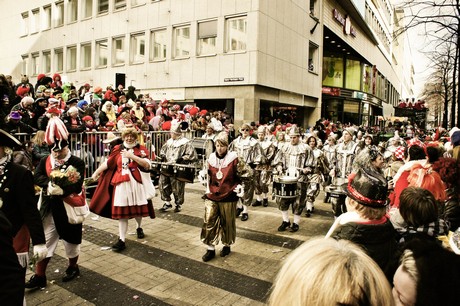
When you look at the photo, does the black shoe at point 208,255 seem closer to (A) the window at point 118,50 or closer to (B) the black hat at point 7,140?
(B) the black hat at point 7,140

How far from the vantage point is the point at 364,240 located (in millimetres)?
2660

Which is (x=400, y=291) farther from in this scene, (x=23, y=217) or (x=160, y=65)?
(x=160, y=65)

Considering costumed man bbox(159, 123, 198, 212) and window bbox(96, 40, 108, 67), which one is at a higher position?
window bbox(96, 40, 108, 67)

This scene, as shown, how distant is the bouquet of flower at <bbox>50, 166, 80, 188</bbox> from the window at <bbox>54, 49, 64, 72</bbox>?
101 feet

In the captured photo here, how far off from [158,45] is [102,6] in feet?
24.7

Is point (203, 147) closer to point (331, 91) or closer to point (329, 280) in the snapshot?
point (329, 280)

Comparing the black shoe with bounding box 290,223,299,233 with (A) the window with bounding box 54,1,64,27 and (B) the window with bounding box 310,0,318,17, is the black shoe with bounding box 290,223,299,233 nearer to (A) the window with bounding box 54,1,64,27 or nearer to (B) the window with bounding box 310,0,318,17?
(B) the window with bounding box 310,0,318,17

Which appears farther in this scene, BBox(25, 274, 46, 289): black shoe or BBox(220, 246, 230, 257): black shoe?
BBox(220, 246, 230, 257): black shoe

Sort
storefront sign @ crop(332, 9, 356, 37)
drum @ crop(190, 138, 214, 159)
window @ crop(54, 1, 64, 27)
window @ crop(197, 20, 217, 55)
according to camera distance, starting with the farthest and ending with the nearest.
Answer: storefront sign @ crop(332, 9, 356, 37)
window @ crop(54, 1, 64, 27)
window @ crop(197, 20, 217, 55)
drum @ crop(190, 138, 214, 159)

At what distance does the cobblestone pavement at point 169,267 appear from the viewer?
14.9ft

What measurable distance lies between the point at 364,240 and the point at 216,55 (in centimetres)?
2017

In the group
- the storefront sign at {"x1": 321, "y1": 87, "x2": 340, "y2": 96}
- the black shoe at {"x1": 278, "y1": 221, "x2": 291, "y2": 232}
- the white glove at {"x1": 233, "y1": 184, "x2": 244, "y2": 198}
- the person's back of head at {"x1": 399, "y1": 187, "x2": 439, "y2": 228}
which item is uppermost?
the storefront sign at {"x1": 321, "y1": 87, "x2": 340, "y2": 96}

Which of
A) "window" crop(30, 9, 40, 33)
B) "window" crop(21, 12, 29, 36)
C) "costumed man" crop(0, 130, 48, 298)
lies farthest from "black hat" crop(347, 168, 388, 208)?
"window" crop(21, 12, 29, 36)

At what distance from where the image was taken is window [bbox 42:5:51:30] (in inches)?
1299
